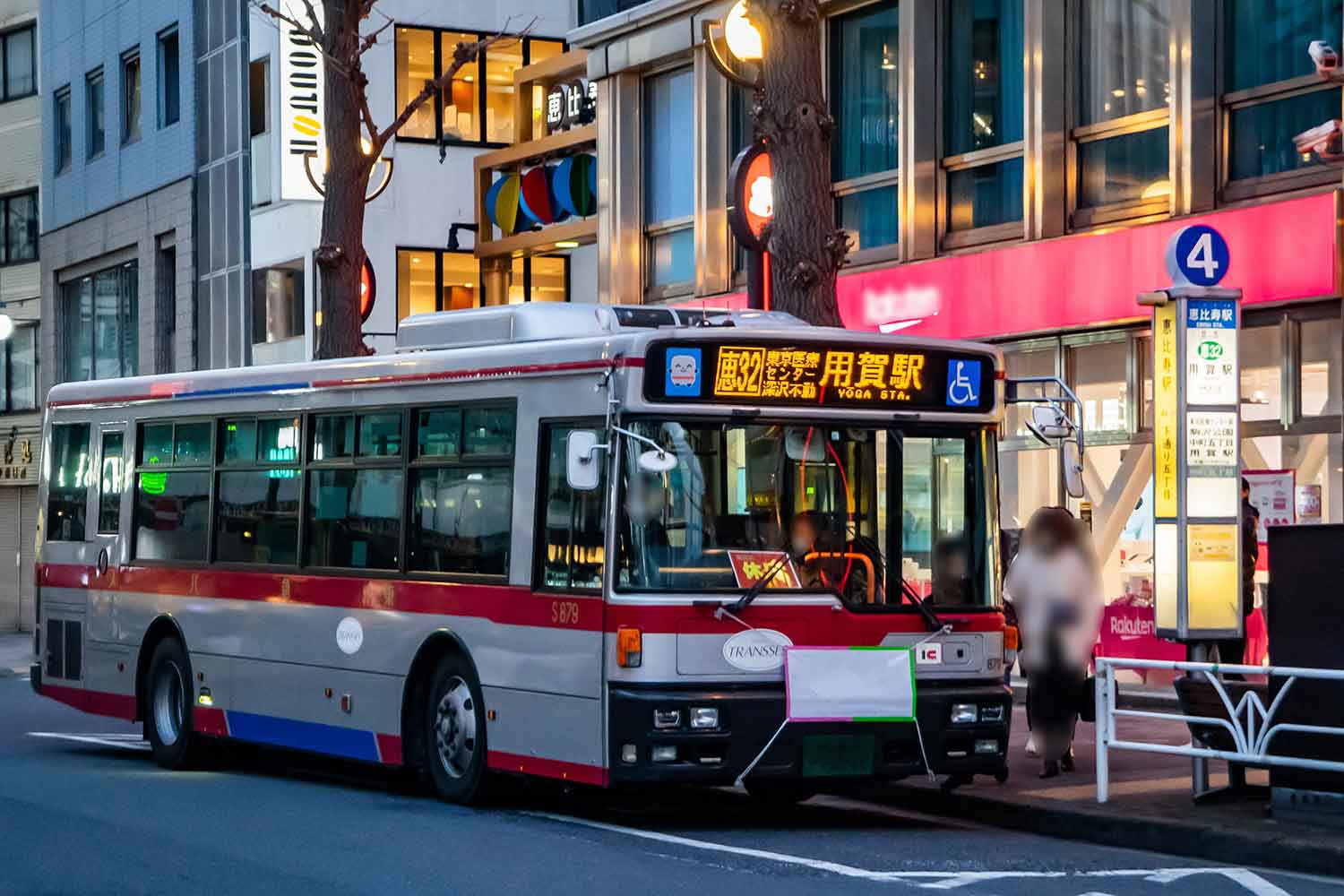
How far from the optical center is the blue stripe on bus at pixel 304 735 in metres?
14.6

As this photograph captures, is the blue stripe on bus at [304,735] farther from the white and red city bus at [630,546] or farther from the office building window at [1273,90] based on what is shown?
the office building window at [1273,90]

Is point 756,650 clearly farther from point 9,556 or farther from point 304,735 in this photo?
point 9,556

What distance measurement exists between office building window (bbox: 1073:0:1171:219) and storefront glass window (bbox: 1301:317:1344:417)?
2067mm

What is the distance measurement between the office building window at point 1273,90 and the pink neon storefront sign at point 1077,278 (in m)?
0.43

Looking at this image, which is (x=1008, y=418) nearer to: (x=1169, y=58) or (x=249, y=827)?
(x=1169, y=58)

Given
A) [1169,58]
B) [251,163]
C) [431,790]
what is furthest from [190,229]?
[431,790]

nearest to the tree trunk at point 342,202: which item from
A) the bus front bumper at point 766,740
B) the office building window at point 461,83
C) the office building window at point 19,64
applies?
the bus front bumper at point 766,740

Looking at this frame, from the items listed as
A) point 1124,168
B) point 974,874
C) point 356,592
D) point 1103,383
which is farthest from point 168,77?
point 974,874

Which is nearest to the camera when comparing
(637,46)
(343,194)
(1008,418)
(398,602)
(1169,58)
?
(398,602)

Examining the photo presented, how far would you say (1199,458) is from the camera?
1254cm

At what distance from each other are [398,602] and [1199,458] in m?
5.10

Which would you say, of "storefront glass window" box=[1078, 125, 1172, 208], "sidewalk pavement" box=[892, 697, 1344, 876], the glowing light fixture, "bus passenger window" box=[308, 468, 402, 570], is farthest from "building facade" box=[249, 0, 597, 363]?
"sidewalk pavement" box=[892, 697, 1344, 876]

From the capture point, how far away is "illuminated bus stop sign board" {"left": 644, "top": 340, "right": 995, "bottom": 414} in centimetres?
1224

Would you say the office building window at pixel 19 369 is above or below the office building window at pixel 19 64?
below
